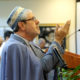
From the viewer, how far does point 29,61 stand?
1021 mm

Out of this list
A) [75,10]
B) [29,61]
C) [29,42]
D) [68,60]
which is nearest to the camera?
[29,61]

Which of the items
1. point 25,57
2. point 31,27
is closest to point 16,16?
point 31,27

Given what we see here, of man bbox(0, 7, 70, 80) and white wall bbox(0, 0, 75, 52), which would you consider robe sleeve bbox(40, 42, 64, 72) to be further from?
white wall bbox(0, 0, 75, 52)

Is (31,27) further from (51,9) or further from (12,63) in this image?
(51,9)

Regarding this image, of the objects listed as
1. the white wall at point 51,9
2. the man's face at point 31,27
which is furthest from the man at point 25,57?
the white wall at point 51,9

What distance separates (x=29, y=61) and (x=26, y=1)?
4273mm

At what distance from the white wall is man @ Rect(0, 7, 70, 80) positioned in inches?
158

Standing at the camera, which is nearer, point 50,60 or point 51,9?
point 50,60

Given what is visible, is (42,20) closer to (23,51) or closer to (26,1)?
(26,1)

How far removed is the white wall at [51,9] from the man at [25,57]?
4.02 metres

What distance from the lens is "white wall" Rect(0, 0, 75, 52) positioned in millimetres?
5070

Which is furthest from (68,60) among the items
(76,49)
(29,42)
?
(76,49)

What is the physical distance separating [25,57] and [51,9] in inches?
167

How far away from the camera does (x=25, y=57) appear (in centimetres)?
103
